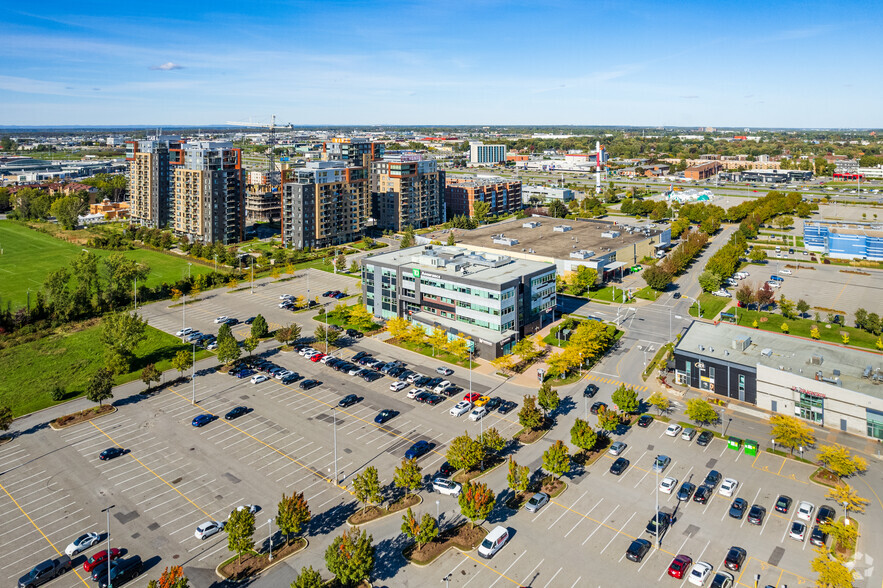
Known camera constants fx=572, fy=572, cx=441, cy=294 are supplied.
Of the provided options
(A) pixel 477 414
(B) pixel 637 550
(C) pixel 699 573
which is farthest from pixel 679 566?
(A) pixel 477 414

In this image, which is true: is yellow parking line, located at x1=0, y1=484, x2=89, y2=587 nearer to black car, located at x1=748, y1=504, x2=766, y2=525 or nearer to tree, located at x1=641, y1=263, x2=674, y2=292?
black car, located at x1=748, y1=504, x2=766, y2=525

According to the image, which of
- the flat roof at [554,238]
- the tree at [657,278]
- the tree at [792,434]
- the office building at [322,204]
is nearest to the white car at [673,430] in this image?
the tree at [792,434]

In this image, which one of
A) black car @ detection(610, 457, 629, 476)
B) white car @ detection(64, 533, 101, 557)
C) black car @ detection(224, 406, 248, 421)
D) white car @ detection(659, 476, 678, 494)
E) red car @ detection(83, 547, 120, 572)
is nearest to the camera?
red car @ detection(83, 547, 120, 572)

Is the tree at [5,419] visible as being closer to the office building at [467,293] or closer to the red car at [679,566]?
the office building at [467,293]

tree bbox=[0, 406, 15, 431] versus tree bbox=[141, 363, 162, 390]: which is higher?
tree bbox=[141, 363, 162, 390]

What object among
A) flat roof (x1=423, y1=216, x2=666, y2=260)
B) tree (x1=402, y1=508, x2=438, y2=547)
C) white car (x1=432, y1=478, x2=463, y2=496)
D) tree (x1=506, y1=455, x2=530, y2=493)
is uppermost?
flat roof (x1=423, y1=216, x2=666, y2=260)

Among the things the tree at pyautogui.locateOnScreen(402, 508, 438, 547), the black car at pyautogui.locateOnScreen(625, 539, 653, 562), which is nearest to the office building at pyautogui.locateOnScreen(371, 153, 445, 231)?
the tree at pyautogui.locateOnScreen(402, 508, 438, 547)

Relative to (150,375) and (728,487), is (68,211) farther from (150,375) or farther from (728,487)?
(728,487)
